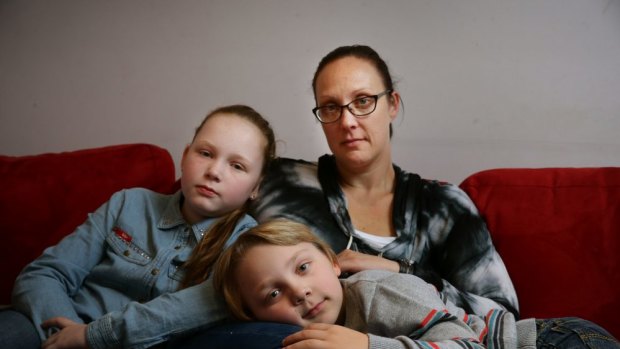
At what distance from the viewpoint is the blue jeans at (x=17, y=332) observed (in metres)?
1.05

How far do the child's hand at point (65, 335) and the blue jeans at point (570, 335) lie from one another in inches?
38.4

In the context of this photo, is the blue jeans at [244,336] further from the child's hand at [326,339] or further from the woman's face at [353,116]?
the woman's face at [353,116]

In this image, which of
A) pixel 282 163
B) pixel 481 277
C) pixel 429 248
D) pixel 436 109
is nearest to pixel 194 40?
pixel 282 163

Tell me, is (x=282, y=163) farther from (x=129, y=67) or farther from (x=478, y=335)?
(x=129, y=67)

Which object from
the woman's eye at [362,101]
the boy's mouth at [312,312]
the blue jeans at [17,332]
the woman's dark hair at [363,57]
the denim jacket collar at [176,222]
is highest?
the woman's dark hair at [363,57]

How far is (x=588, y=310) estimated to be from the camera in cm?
131

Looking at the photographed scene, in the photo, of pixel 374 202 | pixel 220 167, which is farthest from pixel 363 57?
pixel 220 167

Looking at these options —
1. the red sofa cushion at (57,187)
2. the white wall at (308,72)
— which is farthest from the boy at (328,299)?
the white wall at (308,72)

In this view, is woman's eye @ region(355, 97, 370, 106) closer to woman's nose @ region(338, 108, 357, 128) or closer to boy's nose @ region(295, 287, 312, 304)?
woman's nose @ region(338, 108, 357, 128)

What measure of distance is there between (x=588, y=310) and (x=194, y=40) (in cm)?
170

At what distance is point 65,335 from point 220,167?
0.53m

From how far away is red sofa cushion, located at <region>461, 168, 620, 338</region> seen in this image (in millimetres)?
1329

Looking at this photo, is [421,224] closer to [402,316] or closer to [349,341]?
[402,316]

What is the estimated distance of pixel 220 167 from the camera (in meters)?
1.30
